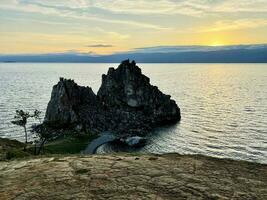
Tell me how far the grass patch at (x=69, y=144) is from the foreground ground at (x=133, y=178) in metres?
82.7

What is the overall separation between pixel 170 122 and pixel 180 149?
2049 inches

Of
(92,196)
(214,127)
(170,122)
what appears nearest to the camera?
(92,196)

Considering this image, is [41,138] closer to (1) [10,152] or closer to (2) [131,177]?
(1) [10,152]

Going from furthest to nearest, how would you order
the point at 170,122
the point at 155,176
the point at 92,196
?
1. the point at 170,122
2. the point at 155,176
3. the point at 92,196

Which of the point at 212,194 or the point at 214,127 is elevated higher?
the point at 212,194

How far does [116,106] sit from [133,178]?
151 m

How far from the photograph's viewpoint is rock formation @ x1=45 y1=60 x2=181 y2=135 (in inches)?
5866

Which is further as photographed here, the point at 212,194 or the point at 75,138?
the point at 75,138

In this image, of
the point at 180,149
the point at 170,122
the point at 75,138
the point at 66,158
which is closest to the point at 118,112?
the point at 170,122

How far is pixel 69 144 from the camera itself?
117938 millimetres

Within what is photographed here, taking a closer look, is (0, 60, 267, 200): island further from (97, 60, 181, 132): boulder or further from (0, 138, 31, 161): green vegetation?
(97, 60, 181, 132): boulder

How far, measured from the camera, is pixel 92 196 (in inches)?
686

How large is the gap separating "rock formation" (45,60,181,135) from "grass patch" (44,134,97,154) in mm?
12920

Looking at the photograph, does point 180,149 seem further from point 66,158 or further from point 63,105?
point 66,158
